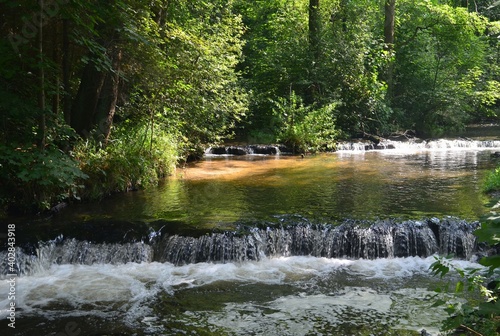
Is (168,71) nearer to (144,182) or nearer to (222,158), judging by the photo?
(144,182)

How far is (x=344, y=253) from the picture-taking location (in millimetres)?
8008

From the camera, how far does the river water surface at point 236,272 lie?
557cm

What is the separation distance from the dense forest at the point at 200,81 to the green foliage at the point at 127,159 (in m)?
0.03

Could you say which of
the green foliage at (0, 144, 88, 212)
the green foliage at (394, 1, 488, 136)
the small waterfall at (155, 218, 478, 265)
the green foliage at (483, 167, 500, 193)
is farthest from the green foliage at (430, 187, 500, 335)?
the green foliage at (394, 1, 488, 136)

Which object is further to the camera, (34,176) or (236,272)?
(34,176)

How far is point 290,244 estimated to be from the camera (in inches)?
320

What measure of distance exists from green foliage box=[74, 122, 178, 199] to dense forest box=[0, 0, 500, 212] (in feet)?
0.10

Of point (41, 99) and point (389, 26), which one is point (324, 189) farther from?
point (389, 26)

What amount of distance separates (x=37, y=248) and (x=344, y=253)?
15.4 ft

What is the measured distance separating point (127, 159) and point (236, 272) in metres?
4.49

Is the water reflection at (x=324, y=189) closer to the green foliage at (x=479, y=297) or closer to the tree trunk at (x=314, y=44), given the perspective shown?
the green foliage at (x=479, y=297)

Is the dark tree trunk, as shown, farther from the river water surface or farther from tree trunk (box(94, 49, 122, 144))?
the river water surface

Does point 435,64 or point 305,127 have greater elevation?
point 435,64

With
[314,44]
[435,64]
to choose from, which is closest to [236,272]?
[314,44]
